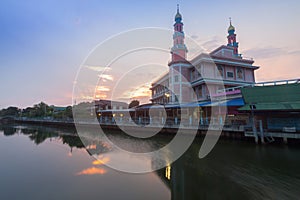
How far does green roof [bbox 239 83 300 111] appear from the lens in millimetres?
10530

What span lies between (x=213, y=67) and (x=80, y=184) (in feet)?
64.0

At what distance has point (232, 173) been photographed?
6.22 m

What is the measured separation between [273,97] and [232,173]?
8.26 m

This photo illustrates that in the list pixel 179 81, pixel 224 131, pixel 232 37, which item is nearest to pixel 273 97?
pixel 224 131

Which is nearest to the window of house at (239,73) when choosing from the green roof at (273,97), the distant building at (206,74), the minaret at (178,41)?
the distant building at (206,74)

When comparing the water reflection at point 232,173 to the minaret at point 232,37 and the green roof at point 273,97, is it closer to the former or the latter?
the green roof at point 273,97

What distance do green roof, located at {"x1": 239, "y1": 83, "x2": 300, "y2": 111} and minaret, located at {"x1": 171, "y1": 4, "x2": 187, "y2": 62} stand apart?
45.8 ft

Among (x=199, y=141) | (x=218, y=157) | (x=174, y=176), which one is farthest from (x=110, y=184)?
(x=199, y=141)

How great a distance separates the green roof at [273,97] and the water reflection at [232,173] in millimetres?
2757

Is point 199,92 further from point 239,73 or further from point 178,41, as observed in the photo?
point 178,41

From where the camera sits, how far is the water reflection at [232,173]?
4.83 m

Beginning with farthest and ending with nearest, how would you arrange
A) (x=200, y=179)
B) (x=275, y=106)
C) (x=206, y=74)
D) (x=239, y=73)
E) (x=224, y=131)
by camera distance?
(x=239, y=73) → (x=206, y=74) → (x=224, y=131) → (x=275, y=106) → (x=200, y=179)

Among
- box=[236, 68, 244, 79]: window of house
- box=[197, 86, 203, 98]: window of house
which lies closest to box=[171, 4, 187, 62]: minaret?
box=[197, 86, 203, 98]: window of house

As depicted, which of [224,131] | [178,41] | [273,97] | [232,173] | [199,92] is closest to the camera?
[232,173]
